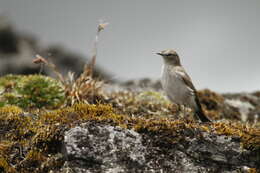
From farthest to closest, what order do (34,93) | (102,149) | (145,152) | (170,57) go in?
(34,93)
(170,57)
(145,152)
(102,149)

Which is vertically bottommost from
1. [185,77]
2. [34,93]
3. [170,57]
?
[34,93]

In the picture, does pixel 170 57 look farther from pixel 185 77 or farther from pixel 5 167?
pixel 5 167

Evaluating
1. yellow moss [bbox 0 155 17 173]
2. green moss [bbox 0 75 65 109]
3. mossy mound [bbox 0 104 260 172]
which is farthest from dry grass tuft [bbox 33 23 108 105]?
yellow moss [bbox 0 155 17 173]

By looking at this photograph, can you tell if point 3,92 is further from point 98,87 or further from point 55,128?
point 55,128

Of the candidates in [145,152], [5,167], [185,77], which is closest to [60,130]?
[5,167]

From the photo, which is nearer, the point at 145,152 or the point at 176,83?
the point at 145,152

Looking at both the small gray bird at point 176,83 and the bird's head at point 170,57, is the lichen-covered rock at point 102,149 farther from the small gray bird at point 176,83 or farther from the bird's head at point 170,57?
the bird's head at point 170,57

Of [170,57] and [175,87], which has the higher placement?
[170,57]
